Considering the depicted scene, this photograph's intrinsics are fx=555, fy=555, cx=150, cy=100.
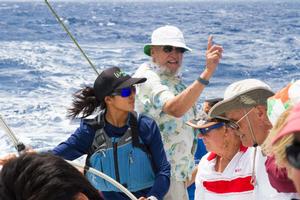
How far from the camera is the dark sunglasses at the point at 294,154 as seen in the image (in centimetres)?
74

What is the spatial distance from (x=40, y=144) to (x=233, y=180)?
158 inches

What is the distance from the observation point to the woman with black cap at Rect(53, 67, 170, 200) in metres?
1.95

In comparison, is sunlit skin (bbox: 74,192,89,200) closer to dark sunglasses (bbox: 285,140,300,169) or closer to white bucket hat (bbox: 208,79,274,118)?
dark sunglasses (bbox: 285,140,300,169)

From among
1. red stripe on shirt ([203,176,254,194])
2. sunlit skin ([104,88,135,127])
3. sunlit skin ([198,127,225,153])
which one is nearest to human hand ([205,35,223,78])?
sunlit skin ([104,88,135,127])

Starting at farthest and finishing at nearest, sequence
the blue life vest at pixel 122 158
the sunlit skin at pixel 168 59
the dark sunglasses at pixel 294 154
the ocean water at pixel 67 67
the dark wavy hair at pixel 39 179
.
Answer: the ocean water at pixel 67 67 → the sunlit skin at pixel 168 59 → the blue life vest at pixel 122 158 → the dark wavy hair at pixel 39 179 → the dark sunglasses at pixel 294 154

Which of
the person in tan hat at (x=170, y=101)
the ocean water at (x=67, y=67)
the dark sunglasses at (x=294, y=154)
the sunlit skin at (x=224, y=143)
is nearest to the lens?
the dark sunglasses at (x=294, y=154)

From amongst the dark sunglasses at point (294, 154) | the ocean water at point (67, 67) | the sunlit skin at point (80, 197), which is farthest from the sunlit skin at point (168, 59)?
the ocean water at point (67, 67)

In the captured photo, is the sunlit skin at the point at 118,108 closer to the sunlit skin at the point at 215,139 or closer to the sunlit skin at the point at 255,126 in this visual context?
the sunlit skin at the point at 215,139

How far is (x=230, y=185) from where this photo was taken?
156cm

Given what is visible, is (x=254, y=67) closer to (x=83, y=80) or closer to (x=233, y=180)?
(x=83, y=80)

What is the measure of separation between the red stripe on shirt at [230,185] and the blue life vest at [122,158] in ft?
1.26

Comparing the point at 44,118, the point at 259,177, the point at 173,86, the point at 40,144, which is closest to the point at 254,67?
the point at 44,118

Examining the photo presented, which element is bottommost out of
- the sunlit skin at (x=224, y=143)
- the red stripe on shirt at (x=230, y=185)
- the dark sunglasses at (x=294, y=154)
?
the red stripe on shirt at (x=230, y=185)

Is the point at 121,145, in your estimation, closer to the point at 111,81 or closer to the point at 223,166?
the point at 111,81
